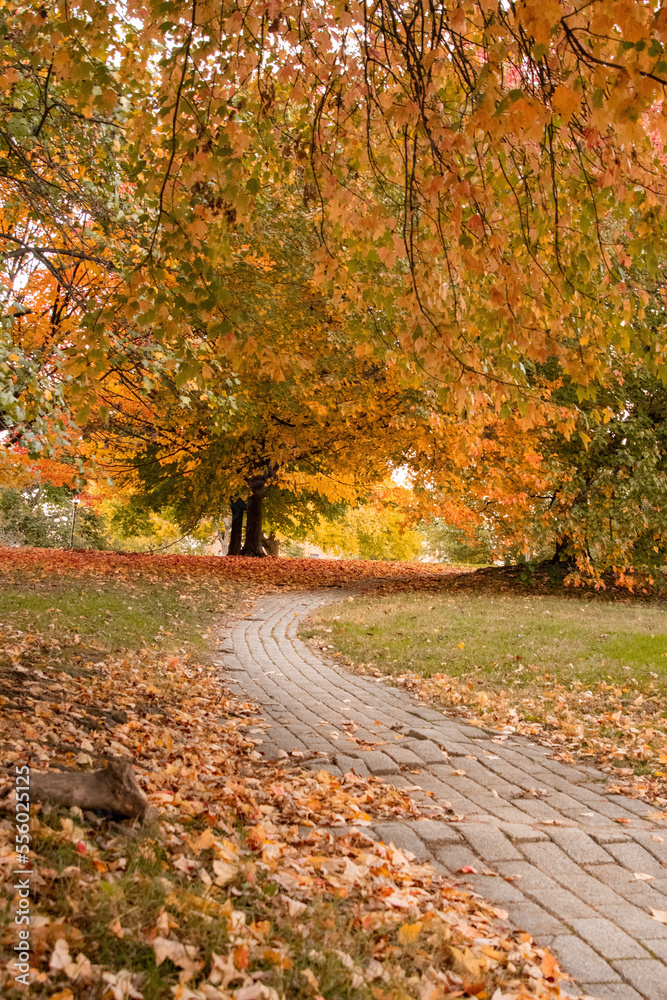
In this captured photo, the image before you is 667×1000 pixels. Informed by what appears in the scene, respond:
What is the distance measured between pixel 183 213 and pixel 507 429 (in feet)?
39.7

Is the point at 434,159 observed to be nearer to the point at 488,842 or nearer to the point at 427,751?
the point at 488,842

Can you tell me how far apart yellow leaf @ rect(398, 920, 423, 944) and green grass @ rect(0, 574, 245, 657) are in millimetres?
5353

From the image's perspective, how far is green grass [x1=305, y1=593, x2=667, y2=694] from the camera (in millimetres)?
8766

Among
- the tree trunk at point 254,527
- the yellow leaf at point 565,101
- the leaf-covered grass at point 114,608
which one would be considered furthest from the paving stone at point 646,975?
the tree trunk at point 254,527

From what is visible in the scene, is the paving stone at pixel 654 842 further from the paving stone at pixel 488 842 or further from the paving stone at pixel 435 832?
the paving stone at pixel 435 832

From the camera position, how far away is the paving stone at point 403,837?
4031mm

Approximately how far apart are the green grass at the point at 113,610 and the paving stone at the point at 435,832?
4.49 metres

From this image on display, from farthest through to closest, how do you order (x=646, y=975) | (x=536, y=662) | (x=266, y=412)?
(x=266, y=412), (x=536, y=662), (x=646, y=975)

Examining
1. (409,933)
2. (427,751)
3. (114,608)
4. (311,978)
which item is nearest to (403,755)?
(427,751)

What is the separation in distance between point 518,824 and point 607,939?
45.6 inches

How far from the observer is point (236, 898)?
315cm

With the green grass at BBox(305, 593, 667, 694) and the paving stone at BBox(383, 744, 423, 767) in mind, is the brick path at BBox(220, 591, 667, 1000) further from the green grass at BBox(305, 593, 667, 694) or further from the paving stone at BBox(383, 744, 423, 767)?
the green grass at BBox(305, 593, 667, 694)

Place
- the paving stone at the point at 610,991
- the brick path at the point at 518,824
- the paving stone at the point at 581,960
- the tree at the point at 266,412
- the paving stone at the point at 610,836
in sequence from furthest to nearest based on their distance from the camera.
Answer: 1. the tree at the point at 266,412
2. the paving stone at the point at 610,836
3. the brick path at the point at 518,824
4. the paving stone at the point at 581,960
5. the paving stone at the point at 610,991

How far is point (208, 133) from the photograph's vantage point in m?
4.39
